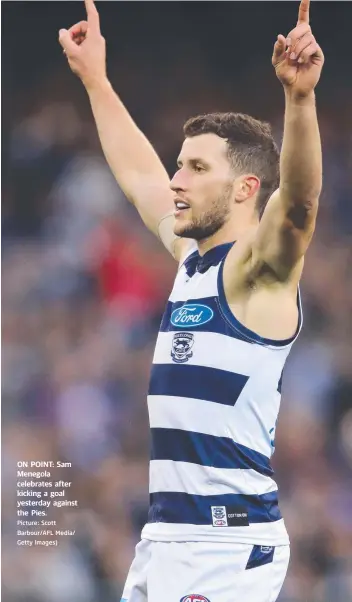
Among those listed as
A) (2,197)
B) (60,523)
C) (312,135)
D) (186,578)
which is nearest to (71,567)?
(60,523)

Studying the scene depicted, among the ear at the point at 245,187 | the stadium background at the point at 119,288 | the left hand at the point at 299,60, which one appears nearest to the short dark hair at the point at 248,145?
the ear at the point at 245,187

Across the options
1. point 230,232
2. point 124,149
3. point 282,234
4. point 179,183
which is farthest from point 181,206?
point 124,149

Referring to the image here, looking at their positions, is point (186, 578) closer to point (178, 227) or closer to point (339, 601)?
point (178, 227)

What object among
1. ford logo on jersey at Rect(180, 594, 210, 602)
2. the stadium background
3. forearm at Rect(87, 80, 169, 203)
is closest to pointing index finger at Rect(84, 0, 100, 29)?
forearm at Rect(87, 80, 169, 203)

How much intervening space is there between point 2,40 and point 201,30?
3.79 ft

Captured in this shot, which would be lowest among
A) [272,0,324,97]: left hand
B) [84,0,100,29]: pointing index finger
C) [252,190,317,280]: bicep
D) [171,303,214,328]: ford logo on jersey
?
[171,303,214,328]: ford logo on jersey

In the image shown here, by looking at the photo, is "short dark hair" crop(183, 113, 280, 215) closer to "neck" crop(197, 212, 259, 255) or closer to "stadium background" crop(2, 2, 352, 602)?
"neck" crop(197, 212, 259, 255)

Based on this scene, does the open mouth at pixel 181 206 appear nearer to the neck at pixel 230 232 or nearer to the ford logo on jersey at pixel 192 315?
the neck at pixel 230 232

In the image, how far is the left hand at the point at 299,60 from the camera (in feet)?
8.12

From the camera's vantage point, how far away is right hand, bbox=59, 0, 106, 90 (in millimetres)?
3955

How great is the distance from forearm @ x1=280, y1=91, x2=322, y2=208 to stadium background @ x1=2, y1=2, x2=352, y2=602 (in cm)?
340

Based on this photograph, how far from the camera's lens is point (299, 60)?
8.17 feet

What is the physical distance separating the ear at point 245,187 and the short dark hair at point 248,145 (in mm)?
21

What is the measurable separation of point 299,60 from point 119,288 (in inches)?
148
